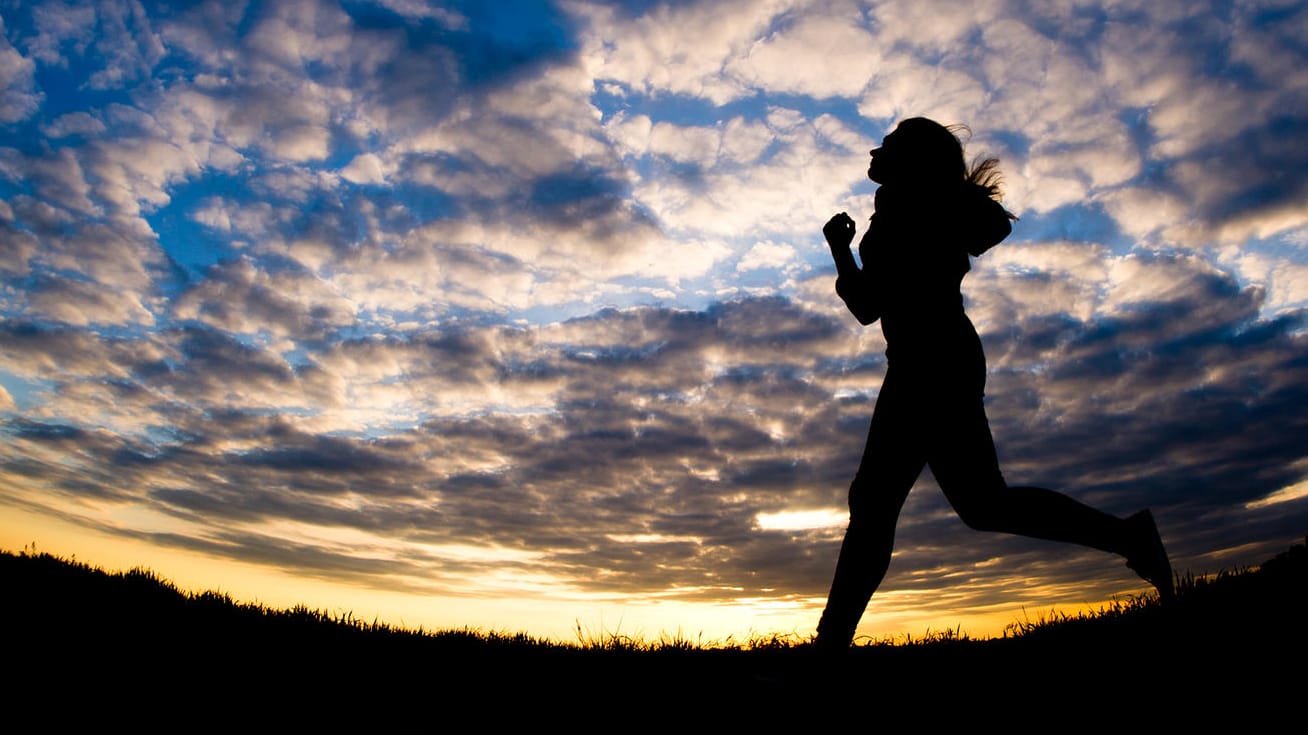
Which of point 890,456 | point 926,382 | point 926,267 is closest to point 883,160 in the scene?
point 926,267

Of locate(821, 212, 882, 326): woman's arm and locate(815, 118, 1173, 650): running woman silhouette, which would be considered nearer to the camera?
locate(815, 118, 1173, 650): running woman silhouette

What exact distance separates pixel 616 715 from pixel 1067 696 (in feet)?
6.89

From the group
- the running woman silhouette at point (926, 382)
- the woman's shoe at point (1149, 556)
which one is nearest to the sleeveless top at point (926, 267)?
the running woman silhouette at point (926, 382)

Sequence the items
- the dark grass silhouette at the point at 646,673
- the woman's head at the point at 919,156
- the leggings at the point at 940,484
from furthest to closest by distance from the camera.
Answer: the woman's head at the point at 919,156, the leggings at the point at 940,484, the dark grass silhouette at the point at 646,673

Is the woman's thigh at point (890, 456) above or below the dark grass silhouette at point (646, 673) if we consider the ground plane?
above

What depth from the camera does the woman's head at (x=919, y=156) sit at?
4230mm

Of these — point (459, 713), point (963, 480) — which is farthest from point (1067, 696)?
point (459, 713)

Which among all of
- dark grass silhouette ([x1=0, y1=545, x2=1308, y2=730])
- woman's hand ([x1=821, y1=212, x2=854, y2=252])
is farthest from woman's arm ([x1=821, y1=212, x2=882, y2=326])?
dark grass silhouette ([x1=0, y1=545, x2=1308, y2=730])

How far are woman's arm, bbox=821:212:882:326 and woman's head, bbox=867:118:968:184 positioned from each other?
0.37 metres

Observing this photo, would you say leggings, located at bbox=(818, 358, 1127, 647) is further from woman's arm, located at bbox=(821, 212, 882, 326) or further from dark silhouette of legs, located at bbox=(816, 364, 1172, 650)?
woman's arm, located at bbox=(821, 212, 882, 326)

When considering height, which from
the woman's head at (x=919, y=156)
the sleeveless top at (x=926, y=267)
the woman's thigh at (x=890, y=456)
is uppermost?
the woman's head at (x=919, y=156)

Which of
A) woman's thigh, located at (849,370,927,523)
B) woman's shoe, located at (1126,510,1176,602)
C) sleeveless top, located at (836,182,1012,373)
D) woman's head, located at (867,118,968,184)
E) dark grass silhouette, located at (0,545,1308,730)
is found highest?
woman's head, located at (867,118,968,184)

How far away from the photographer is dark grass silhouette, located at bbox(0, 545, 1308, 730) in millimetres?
3238

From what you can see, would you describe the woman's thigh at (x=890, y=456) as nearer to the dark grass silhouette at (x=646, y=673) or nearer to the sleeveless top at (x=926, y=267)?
the sleeveless top at (x=926, y=267)
